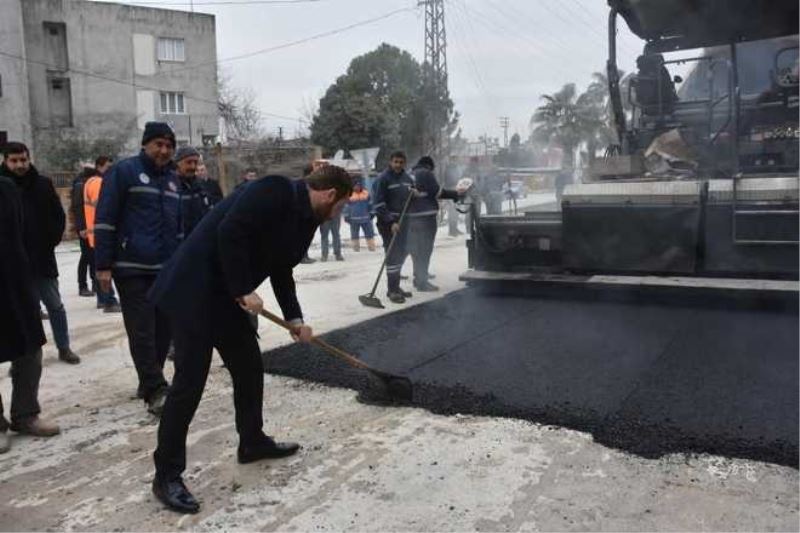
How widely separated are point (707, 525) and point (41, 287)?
4092 mm

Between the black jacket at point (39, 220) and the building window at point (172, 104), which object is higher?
the building window at point (172, 104)

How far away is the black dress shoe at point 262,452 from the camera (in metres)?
3.12

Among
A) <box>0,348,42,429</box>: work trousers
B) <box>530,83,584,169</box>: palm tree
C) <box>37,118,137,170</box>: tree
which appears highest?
<box>37,118,137,170</box>: tree

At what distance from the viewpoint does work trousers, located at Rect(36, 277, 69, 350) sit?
15.0ft

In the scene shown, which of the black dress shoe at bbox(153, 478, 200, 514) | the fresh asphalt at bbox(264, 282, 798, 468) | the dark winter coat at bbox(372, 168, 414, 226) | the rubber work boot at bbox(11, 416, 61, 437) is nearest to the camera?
the black dress shoe at bbox(153, 478, 200, 514)

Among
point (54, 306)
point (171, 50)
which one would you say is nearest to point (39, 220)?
point (54, 306)

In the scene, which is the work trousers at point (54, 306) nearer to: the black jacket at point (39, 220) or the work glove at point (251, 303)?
the black jacket at point (39, 220)

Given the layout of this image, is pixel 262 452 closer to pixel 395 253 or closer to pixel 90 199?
pixel 395 253

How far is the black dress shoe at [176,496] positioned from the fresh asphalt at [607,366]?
56.7 inches

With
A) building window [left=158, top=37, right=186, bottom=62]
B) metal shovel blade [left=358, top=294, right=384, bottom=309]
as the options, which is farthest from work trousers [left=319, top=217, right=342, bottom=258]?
building window [left=158, top=37, right=186, bottom=62]

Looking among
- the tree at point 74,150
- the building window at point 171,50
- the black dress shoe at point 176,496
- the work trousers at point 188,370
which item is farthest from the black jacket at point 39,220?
the building window at point 171,50

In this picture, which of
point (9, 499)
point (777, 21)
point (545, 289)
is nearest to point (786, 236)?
point (777, 21)

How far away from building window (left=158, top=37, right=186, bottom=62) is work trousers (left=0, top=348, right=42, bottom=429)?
30.4 metres

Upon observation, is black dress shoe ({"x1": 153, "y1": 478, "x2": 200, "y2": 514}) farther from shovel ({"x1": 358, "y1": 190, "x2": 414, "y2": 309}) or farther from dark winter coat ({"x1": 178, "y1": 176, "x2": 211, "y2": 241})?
shovel ({"x1": 358, "y1": 190, "x2": 414, "y2": 309})
